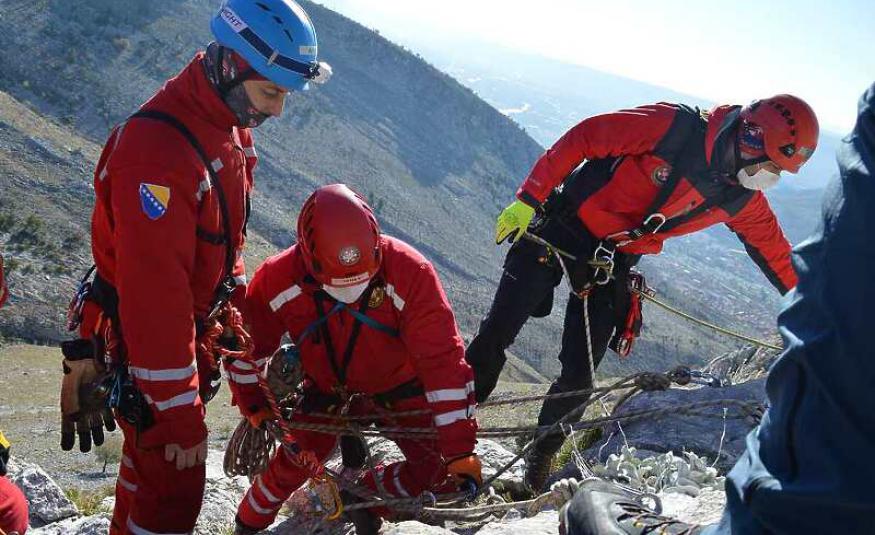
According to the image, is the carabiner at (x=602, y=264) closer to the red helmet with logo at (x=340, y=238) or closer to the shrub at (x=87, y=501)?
the red helmet with logo at (x=340, y=238)

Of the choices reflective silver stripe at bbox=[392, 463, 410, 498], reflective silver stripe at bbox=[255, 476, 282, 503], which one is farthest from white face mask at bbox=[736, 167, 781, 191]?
reflective silver stripe at bbox=[255, 476, 282, 503]

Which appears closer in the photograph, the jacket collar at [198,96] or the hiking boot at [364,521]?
the jacket collar at [198,96]

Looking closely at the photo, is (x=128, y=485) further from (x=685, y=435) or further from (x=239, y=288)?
(x=685, y=435)

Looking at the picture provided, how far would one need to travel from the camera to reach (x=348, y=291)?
4359 millimetres

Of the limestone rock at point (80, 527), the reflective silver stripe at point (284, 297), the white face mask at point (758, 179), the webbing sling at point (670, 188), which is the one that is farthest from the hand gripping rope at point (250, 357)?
the white face mask at point (758, 179)

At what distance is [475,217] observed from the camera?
8319 centimetres

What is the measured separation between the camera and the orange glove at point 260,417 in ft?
14.6

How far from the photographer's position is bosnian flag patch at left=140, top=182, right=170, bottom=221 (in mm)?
3430

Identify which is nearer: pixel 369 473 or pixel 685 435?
pixel 369 473

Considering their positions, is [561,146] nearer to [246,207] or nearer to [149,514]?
[246,207]

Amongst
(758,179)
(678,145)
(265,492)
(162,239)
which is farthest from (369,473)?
(758,179)

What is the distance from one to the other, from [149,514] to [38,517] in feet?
6.79

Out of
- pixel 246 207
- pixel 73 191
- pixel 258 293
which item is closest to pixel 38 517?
pixel 258 293

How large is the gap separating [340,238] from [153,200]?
107 cm
